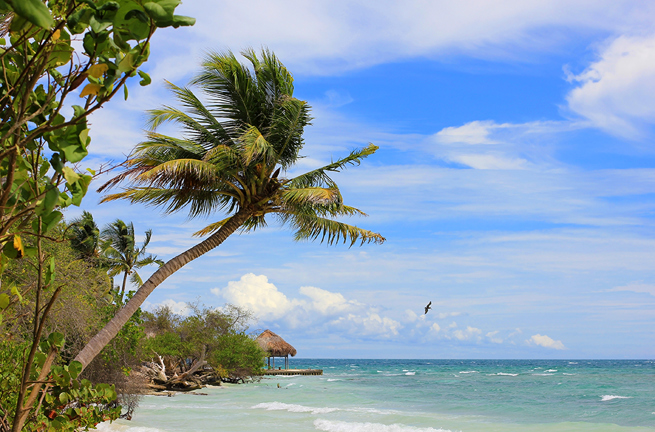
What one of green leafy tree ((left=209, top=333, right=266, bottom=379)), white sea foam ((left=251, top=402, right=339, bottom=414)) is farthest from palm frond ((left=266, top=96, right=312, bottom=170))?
green leafy tree ((left=209, top=333, right=266, bottom=379))

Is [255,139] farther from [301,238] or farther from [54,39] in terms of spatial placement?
[54,39]

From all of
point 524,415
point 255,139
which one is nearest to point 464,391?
point 524,415

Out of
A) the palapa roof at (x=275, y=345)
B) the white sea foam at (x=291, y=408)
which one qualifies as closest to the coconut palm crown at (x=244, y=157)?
the white sea foam at (x=291, y=408)

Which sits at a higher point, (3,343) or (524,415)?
(3,343)

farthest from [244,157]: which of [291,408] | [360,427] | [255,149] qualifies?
[291,408]

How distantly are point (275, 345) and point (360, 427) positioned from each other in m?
27.1

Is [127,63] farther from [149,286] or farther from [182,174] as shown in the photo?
[182,174]

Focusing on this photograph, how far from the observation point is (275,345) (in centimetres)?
4225

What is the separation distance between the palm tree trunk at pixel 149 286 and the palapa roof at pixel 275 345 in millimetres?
34343

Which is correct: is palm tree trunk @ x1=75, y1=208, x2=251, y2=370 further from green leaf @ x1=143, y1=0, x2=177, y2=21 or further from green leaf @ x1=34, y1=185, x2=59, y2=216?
green leaf @ x1=143, y1=0, x2=177, y2=21

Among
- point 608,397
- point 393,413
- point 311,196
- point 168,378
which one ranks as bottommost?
point 608,397

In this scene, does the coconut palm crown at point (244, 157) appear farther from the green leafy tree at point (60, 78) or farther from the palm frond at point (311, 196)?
the green leafy tree at point (60, 78)

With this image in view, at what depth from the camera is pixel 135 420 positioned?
48.8 ft

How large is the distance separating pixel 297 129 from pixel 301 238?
2239 millimetres
